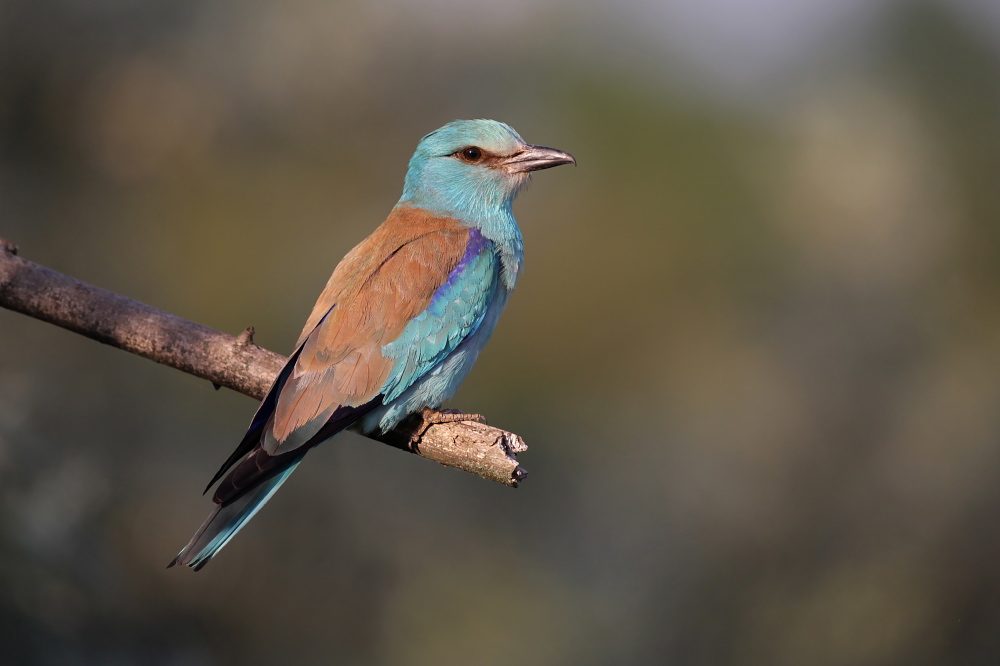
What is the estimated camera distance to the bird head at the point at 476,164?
374 centimetres

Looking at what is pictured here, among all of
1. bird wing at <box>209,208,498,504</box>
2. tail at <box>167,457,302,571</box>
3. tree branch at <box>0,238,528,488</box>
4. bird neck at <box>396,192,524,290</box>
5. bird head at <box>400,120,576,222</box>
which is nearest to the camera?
tail at <box>167,457,302,571</box>

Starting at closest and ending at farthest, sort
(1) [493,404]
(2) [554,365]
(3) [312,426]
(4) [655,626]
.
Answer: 1. (3) [312,426]
2. (4) [655,626]
3. (1) [493,404]
4. (2) [554,365]

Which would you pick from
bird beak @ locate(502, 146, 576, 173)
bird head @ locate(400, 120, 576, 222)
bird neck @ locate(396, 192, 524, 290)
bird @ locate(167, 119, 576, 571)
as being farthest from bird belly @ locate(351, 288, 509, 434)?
bird beak @ locate(502, 146, 576, 173)

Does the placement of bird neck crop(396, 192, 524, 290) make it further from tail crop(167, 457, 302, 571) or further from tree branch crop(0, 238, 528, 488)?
tail crop(167, 457, 302, 571)

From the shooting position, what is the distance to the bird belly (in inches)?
126

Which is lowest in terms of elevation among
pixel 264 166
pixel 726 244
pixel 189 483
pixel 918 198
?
pixel 189 483

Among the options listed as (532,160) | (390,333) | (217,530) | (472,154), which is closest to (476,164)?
(472,154)

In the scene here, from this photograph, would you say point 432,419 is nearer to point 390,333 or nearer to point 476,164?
point 390,333

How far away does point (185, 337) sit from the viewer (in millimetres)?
3102

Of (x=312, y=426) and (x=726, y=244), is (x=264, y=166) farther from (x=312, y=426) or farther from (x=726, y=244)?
(x=312, y=426)

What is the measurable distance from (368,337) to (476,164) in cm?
100

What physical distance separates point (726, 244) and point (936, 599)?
4115 millimetres

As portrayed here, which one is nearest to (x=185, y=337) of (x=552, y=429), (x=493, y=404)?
(x=493, y=404)

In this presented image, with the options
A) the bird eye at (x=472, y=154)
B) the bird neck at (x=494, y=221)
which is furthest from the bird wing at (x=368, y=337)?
the bird eye at (x=472, y=154)
